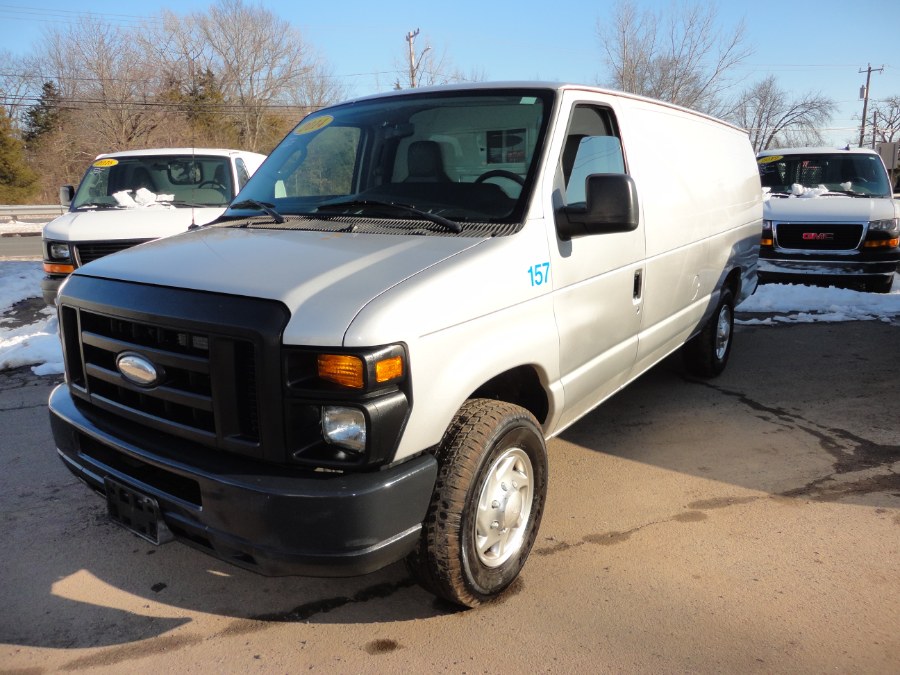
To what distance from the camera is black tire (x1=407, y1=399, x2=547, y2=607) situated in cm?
250

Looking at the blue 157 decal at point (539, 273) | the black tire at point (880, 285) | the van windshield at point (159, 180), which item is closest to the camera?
the blue 157 decal at point (539, 273)

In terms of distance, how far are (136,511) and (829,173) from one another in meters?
10.3

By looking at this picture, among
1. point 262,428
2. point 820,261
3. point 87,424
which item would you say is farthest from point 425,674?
point 820,261

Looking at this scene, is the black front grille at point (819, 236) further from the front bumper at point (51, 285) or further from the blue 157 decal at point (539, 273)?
the front bumper at point (51, 285)

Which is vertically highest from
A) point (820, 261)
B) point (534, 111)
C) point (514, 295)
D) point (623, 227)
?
point (534, 111)

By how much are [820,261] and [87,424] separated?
8.67m

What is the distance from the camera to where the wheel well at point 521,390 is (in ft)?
9.70

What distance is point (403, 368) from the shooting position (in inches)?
89.0

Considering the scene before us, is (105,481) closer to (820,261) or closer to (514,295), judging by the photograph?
(514,295)

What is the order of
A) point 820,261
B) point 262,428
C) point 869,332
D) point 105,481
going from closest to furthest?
point 262,428
point 105,481
point 869,332
point 820,261

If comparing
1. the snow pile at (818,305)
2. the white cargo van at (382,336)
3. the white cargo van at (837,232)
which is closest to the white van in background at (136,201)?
the white cargo van at (382,336)

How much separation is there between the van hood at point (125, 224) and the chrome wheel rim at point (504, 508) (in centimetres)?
489

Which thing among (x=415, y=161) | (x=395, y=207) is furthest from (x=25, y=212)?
(x=395, y=207)

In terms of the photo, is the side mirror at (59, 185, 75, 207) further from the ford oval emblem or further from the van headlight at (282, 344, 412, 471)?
the van headlight at (282, 344, 412, 471)
